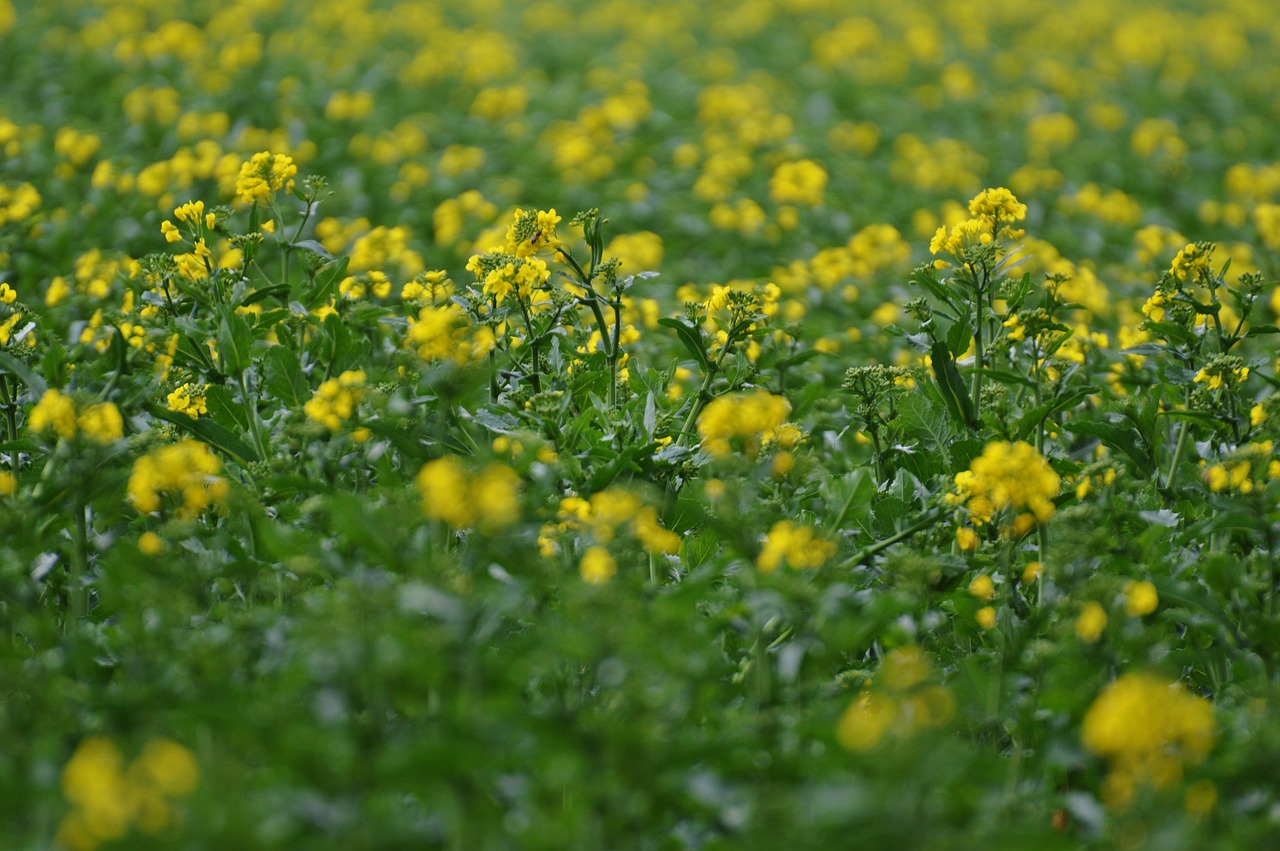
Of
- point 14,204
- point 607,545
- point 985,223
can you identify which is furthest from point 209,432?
point 14,204

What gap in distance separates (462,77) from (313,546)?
28.2ft

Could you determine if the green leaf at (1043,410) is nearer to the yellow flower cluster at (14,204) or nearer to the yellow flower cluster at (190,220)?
the yellow flower cluster at (190,220)

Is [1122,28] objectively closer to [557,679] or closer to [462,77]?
[462,77]

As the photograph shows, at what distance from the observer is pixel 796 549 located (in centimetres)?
229

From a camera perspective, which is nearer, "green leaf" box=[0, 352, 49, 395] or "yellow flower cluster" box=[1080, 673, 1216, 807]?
"yellow flower cluster" box=[1080, 673, 1216, 807]

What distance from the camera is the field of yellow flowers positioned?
6.18 ft

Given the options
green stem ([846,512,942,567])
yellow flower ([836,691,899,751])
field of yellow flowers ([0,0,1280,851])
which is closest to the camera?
yellow flower ([836,691,899,751])

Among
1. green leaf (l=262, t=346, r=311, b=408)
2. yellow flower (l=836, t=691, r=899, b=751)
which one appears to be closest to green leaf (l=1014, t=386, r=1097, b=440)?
yellow flower (l=836, t=691, r=899, b=751)

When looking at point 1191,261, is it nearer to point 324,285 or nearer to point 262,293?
point 324,285

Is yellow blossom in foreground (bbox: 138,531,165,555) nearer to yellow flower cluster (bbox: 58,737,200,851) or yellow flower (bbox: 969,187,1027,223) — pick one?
yellow flower cluster (bbox: 58,737,200,851)

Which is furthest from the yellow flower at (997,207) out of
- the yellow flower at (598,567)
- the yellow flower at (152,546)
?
the yellow flower at (152,546)

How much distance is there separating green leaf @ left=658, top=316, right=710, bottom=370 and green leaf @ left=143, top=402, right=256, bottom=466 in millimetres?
1246

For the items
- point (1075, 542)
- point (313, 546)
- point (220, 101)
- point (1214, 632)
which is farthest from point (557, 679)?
point (220, 101)

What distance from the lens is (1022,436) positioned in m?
3.35
